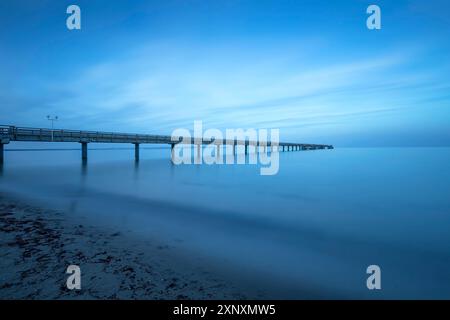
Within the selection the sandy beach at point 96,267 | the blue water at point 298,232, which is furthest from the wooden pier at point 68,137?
the sandy beach at point 96,267

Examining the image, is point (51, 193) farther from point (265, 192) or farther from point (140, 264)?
point (265, 192)

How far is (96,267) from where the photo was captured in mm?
3697

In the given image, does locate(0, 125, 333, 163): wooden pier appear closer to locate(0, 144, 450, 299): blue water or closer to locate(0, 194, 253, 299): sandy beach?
locate(0, 144, 450, 299): blue water

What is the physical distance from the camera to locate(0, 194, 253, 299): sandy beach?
308 cm

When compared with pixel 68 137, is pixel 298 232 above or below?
below

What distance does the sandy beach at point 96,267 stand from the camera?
308 centimetres

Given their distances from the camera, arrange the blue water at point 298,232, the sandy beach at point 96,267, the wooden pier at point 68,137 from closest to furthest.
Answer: the sandy beach at point 96,267, the blue water at point 298,232, the wooden pier at point 68,137

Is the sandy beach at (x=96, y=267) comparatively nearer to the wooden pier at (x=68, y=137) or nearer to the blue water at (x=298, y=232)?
Result: the blue water at (x=298, y=232)

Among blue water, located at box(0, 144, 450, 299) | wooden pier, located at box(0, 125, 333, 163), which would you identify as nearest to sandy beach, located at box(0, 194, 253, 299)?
blue water, located at box(0, 144, 450, 299)

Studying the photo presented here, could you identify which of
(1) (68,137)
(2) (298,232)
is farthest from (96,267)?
(1) (68,137)

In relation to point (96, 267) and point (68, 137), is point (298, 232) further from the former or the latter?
point (68, 137)
